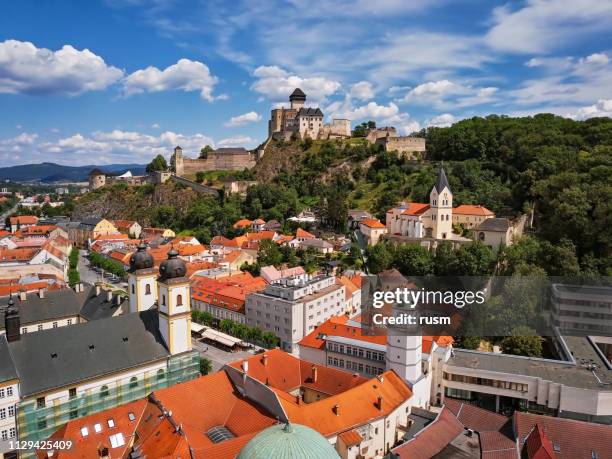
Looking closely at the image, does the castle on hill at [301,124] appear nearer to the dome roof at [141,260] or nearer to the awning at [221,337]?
the awning at [221,337]

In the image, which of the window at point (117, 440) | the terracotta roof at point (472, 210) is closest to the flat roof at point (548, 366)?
the window at point (117, 440)

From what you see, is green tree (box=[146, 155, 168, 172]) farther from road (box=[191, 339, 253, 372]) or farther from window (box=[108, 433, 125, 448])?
window (box=[108, 433, 125, 448])

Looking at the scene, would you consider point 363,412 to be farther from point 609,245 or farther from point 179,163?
point 179,163

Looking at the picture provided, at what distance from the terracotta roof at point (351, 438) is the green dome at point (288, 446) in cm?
684

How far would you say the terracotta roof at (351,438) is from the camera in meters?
18.6

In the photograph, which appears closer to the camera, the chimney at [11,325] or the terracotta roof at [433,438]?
the terracotta roof at [433,438]

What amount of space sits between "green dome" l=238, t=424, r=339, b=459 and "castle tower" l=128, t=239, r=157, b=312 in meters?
16.5

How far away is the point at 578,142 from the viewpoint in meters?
55.2

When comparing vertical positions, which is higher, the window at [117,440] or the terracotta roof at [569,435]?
the window at [117,440]

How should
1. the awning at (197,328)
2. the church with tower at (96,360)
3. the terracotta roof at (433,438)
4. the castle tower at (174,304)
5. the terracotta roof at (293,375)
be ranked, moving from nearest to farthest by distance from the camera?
the terracotta roof at (433,438)
the church with tower at (96,360)
the terracotta roof at (293,375)
the castle tower at (174,304)
the awning at (197,328)

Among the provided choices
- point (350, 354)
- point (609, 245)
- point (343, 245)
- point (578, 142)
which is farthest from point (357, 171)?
point (350, 354)

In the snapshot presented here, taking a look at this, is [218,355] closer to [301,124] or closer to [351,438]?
[351,438]

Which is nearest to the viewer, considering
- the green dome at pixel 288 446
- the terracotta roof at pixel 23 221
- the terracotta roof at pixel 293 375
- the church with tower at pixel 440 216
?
the green dome at pixel 288 446

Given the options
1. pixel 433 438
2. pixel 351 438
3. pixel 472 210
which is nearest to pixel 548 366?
pixel 433 438
